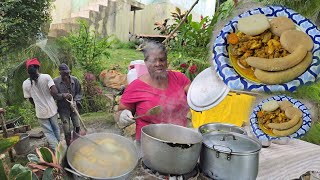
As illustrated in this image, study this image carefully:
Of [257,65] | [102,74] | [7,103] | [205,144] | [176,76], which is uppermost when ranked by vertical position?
→ [257,65]

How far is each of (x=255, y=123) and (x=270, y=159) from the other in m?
0.84

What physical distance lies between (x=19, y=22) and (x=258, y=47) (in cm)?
615

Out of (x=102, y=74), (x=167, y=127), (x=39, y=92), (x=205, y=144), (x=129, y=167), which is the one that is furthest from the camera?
(x=102, y=74)

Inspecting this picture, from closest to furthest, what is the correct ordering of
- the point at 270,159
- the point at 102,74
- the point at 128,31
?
the point at 270,159 < the point at 102,74 < the point at 128,31

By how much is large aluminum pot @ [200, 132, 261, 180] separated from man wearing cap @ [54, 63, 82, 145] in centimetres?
317

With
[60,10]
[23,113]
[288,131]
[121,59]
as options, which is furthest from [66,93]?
[60,10]

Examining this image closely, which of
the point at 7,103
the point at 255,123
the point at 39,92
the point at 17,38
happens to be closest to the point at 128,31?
the point at 17,38

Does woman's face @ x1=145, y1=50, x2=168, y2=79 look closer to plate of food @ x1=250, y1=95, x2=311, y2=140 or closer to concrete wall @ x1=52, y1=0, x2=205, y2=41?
plate of food @ x1=250, y1=95, x2=311, y2=140

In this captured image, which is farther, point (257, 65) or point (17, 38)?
point (17, 38)

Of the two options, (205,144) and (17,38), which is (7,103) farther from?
(205,144)

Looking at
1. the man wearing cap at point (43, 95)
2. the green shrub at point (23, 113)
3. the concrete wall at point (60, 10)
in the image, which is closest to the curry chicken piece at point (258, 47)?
the man wearing cap at point (43, 95)

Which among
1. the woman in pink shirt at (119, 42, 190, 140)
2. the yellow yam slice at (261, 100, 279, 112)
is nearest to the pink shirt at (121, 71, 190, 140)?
the woman in pink shirt at (119, 42, 190, 140)

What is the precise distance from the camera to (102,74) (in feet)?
21.1

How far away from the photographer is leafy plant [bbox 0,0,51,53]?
18.8ft
